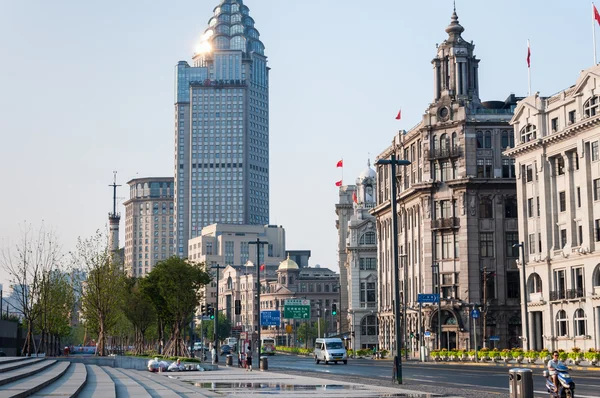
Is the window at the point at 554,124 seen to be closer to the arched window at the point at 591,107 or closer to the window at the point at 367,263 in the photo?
the arched window at the point at 591,107

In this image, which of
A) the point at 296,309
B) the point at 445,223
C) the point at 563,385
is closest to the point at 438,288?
the point at 445,223

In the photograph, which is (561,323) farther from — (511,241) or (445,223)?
(445,223)

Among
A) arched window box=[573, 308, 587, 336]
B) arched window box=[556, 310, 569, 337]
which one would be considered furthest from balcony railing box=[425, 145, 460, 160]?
arched window box=[573, 308, 587, 336]

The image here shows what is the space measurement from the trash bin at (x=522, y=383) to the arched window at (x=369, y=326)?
133 metres

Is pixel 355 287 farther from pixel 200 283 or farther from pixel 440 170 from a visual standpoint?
pixel 200 283

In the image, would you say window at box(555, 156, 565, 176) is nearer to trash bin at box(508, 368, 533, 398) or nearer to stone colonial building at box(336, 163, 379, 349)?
trash bin at box(508, 368, 533, 398)

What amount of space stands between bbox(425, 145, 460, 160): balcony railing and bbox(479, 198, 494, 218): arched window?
6.46 meters

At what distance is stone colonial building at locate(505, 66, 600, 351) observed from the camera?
3123 inches

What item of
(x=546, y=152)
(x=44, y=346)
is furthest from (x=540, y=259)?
(x=44, y=346)

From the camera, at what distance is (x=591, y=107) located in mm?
80062

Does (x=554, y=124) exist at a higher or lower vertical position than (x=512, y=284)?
higher

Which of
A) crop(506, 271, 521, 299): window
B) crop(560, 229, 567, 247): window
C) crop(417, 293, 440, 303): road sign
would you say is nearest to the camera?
crop(560, 229, 567, 247): window

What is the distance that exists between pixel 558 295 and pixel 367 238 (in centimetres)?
8293

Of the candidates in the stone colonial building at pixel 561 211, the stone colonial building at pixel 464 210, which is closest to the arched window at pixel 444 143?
the stone colonial building at pixel 464 210
